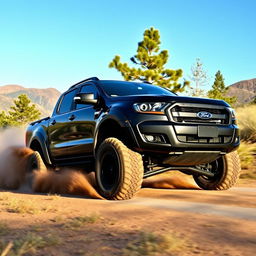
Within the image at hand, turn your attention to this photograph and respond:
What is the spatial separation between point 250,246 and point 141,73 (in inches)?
1054

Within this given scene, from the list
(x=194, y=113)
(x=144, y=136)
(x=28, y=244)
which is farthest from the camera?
(x=194, y=113)

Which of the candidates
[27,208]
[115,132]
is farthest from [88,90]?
[27,208]

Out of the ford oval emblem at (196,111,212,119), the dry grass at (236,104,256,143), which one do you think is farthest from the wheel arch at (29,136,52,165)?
the dry grass at (236,104,256,143)

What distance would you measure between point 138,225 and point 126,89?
3.40 metres

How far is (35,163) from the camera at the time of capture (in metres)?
8.04

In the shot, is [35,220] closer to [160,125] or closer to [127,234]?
[127,234]

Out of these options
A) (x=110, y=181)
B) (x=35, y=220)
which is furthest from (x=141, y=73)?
(x=35, y=220)

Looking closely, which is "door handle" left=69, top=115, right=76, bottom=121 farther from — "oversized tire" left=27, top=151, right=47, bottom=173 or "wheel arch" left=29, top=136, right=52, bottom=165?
"oversized tire" left=27, top=151, right=47, bottom=173

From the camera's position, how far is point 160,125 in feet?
17.1

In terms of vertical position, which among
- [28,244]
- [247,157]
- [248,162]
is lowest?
[248,162]

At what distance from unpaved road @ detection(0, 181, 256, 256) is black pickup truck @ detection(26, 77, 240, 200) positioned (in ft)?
1.75

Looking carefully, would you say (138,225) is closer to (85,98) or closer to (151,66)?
(85,98)

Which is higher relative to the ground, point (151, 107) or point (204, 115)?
point (151, 107)

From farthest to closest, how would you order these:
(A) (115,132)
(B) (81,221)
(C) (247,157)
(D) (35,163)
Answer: (C) (247,157), (D) (35,163), (A) (115,132), (B) (81,221)
